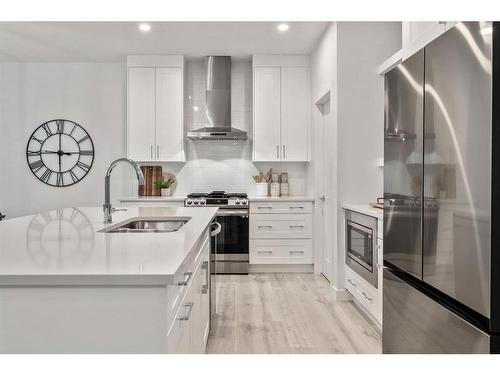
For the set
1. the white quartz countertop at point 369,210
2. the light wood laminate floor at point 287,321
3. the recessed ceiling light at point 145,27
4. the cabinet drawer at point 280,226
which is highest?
the recessed ceiling light at point 145,27

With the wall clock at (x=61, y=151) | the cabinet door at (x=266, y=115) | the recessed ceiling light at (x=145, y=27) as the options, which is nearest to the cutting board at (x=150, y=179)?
the wall clock at (x=61, y=151)

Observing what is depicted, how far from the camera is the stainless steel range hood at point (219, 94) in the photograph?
5.35 m

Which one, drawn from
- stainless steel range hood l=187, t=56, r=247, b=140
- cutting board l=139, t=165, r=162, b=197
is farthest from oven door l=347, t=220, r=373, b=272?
cutting board l=139, t=165, r=162, b=197

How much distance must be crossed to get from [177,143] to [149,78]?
873mm

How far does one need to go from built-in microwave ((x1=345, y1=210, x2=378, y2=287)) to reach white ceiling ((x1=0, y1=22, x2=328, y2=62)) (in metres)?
2.03

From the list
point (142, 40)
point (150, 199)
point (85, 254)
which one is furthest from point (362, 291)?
→ point (142, 40)

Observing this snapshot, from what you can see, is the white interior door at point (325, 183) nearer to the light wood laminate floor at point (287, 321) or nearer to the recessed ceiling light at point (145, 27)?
the light wood laminate floor at point (287, 321)

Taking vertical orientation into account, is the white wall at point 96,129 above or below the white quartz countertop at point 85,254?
above

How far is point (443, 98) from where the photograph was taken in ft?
4.41

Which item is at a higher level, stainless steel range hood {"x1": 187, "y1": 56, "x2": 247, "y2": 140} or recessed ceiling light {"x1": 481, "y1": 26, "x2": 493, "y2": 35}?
stainless steel range hood {"x1": 187, "y1": 56, "x2": 247, "y2": 140}

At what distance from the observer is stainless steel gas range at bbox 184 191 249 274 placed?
504cm

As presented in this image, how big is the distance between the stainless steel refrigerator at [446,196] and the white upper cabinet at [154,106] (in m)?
3.83

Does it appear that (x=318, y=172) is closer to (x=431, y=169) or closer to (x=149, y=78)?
(x=149, y=78)

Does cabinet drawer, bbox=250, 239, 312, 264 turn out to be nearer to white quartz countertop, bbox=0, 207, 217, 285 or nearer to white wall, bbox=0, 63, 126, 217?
white wall, bbox=0, 63, 126, 217
